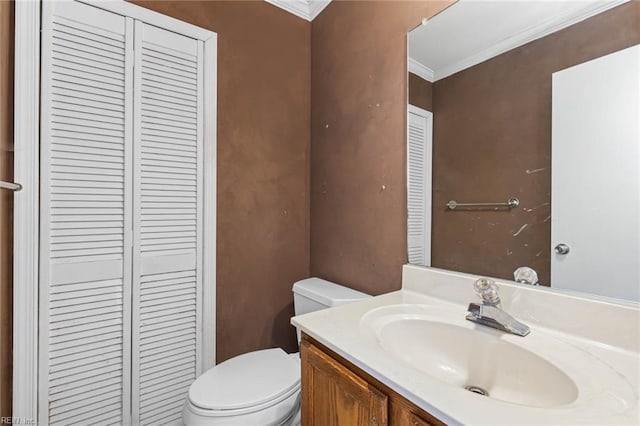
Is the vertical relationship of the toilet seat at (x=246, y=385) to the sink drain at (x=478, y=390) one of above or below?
below

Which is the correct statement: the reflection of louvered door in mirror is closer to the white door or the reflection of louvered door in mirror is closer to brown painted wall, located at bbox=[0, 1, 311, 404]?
brown painted wall, located at bbox=[0, 1, 311, 404]

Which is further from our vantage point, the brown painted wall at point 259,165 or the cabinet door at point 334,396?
the brown painted wall at point 259,165

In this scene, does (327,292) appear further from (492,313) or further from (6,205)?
(6,205)

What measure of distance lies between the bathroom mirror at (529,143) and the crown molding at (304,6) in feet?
2.58

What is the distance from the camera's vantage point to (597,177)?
77cm

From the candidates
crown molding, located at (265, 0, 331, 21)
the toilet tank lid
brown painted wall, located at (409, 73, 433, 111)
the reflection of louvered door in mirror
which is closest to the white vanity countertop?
the toilet tank lid

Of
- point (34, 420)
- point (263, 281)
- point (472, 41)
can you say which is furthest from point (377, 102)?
point (34, 420)

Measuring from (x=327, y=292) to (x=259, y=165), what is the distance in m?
0.78

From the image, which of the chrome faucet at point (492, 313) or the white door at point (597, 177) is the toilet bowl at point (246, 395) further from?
the white door at point (597, 177)

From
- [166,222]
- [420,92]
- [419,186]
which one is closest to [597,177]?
[419,186]

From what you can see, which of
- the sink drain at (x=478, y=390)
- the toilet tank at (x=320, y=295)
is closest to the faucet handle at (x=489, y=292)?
the sink drain at (x=478, y=390)

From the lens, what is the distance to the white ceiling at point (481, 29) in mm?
→ 846

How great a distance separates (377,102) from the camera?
4.49 ft

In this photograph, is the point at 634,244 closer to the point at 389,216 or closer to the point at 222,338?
the point at 389,216
